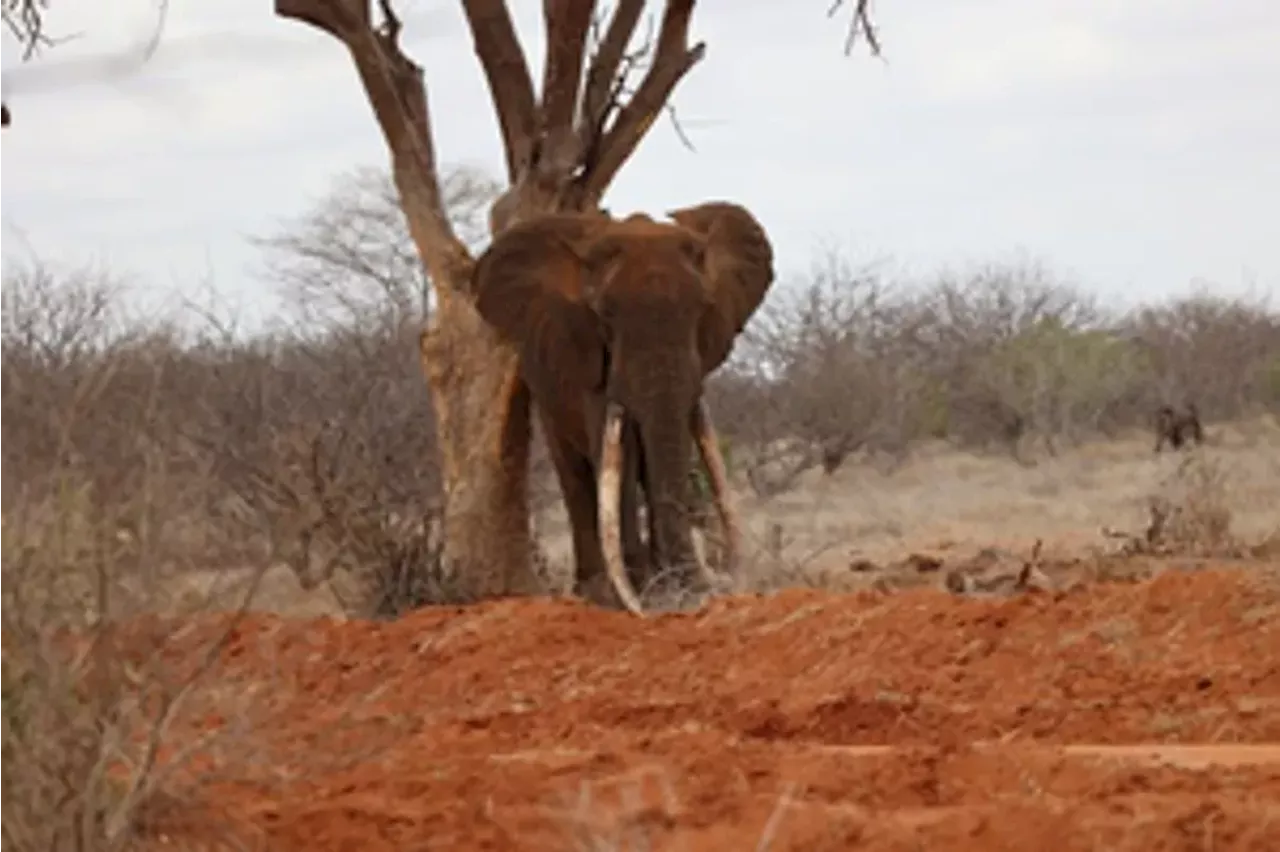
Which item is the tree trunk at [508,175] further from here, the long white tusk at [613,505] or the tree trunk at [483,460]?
the long white tusk at [613,505]

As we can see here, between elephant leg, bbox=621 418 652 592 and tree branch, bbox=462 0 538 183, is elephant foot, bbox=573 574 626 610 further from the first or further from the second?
tree branch, bbox=462 0 538 183

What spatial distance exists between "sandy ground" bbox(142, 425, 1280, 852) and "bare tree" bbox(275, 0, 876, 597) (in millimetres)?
1197

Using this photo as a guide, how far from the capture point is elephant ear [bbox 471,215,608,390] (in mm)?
12094

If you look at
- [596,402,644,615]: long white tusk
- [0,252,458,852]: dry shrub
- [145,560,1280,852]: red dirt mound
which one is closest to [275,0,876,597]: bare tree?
[596,402,644,615]: long white tusk

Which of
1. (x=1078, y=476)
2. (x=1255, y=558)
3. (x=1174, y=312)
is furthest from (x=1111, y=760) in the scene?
(x=1174, y=312)

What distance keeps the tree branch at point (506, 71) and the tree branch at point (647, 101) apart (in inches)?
15.9

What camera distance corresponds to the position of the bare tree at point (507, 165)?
12.6 meters

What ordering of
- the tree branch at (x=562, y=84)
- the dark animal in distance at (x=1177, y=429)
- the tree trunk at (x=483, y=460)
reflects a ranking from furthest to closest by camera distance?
1. the dark animal in distance at (x=1177, y=429)
2. the tree branch at (x=562, y=84)
3. the tree trunk at (x=483, y=460)

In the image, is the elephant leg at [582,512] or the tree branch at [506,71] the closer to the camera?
the elephant leg at [582,512]

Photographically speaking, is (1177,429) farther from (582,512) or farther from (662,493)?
(662,493)

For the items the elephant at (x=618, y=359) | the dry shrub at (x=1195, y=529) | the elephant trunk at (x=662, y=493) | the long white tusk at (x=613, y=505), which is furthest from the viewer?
the dry shrub at (x=1195, y=529)

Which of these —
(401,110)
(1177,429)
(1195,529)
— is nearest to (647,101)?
(401,110)

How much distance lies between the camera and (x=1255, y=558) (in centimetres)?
1239

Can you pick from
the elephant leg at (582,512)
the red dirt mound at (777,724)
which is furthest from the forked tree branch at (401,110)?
the red dirt mound at (777,724)
